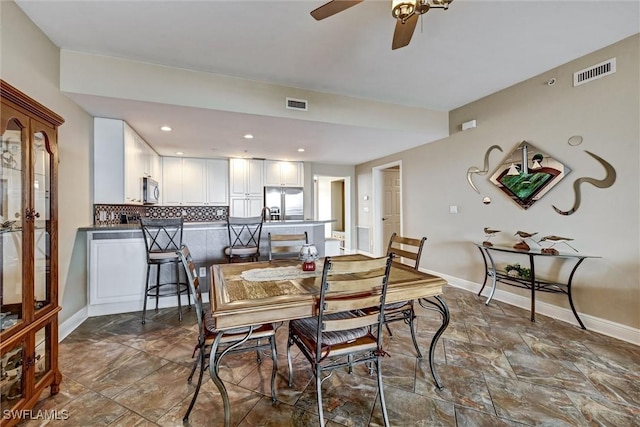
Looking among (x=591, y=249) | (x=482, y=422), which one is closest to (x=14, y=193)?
(x=482, y=422)

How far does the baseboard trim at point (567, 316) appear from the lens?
246 centimetres

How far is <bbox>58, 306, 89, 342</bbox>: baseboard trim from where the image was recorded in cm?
254

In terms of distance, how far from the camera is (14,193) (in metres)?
1.52

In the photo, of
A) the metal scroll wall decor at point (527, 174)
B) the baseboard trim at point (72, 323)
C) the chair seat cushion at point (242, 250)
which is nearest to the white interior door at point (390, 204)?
the metal scroll wall decor at point (527, 174)

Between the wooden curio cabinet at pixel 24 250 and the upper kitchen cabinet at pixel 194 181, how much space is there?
3.98m

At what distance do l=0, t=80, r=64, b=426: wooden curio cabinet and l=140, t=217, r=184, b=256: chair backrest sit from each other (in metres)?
1.25

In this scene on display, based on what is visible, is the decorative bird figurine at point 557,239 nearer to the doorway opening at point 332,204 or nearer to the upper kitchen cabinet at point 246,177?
the doorway opening at point 332,204

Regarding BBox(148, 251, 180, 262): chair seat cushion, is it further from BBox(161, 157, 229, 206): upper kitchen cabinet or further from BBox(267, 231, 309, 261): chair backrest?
BBox(161, 157, 229, 206): upper kitchen cabinet

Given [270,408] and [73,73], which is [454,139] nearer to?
[270,408]

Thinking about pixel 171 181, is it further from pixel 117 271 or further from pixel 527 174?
pixel 527 174

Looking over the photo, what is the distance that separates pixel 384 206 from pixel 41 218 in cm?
570

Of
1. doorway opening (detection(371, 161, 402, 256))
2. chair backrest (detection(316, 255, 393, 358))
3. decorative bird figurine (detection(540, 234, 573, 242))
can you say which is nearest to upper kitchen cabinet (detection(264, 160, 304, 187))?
doorway opening (detection(371, 161, 402, 256))

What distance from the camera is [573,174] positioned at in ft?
9.27

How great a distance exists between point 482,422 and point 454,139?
366 centimetres
